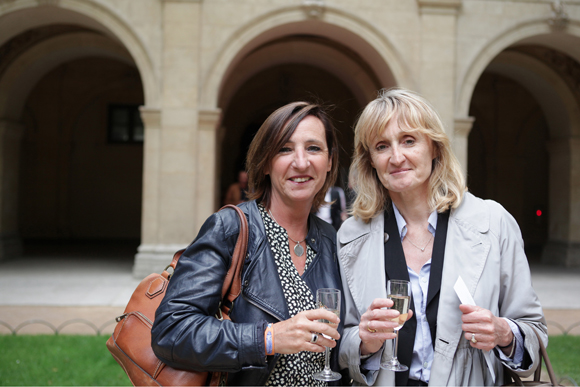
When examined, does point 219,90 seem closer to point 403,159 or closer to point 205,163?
point 205,163

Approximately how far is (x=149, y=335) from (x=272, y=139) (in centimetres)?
87

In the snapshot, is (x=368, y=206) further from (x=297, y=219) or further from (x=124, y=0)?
(x=124, y=0)

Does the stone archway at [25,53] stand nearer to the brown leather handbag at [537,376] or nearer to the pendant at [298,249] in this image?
the pendant at [298,249]

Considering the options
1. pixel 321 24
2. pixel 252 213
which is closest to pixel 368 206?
pixel 252 213

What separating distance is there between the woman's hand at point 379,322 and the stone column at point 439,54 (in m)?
7.74

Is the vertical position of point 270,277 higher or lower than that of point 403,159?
lower

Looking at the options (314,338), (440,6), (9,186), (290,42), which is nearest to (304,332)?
(314,338)

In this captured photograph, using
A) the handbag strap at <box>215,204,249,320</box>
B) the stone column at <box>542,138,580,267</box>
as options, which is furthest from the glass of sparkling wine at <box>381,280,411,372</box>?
the stone column at <box>542,138,580,267</box>

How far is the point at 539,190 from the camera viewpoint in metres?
16.6

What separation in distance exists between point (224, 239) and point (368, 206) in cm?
68

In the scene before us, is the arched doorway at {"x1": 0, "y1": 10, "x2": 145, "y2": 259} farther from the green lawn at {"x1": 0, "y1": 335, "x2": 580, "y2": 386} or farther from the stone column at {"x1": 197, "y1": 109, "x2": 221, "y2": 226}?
the green lawn at {"x1": 0, "y1": 335, "x2": 580, "y2": 386}

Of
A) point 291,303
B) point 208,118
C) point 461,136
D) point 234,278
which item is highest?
point 208,118

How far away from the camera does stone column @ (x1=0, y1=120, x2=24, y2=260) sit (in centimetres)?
1034

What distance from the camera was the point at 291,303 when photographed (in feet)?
5.55
